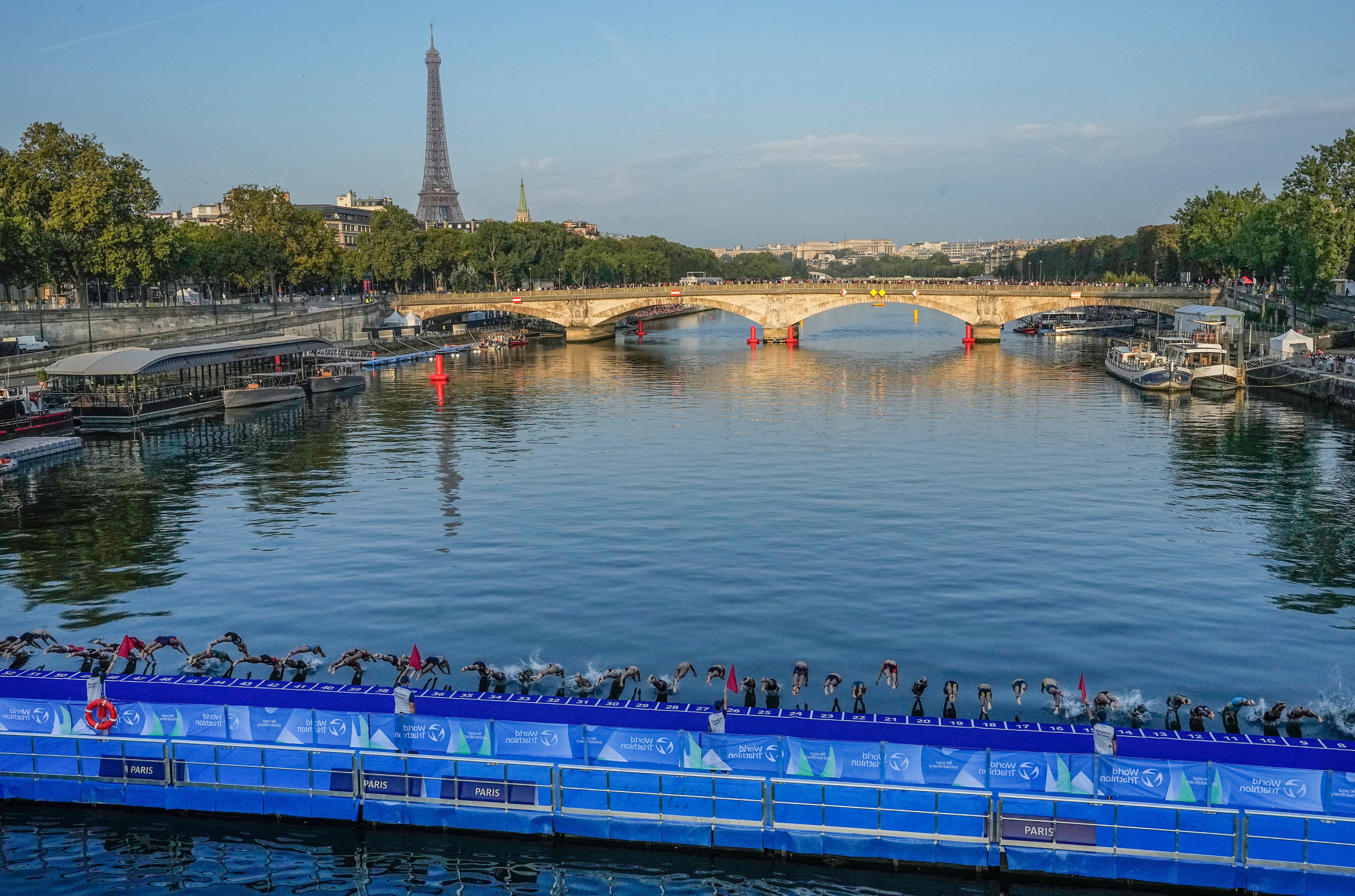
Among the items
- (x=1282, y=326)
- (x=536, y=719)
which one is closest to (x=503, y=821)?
(x=536, y=719)

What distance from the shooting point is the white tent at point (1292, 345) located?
89.6 meters

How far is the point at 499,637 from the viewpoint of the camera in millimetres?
32625

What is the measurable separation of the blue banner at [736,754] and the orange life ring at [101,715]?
12088 millimetres

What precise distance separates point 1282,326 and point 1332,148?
60.9ft

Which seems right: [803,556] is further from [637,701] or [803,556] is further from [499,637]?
[637,701]

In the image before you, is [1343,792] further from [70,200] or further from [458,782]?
[70,200]

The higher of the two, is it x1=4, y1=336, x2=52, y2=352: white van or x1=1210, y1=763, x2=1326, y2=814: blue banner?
x1=4, y1=336, x2=52, y2=352: white van

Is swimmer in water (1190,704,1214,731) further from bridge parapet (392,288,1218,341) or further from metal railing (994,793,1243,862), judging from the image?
bridge parapet (392,288,1218,341)

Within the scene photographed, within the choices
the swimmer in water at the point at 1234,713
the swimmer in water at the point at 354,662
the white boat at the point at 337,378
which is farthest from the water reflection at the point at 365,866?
the white boat at the point at 337,378

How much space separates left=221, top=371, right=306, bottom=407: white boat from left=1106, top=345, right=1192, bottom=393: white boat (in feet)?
227

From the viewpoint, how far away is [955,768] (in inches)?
813

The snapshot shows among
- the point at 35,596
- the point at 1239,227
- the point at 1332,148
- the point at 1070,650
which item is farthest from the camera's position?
the point at 1239,227

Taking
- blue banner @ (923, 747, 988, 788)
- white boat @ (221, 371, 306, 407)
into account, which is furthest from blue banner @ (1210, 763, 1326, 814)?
white boat @ (221, 371, 306, 407)

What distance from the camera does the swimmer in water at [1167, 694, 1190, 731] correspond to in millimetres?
26250
